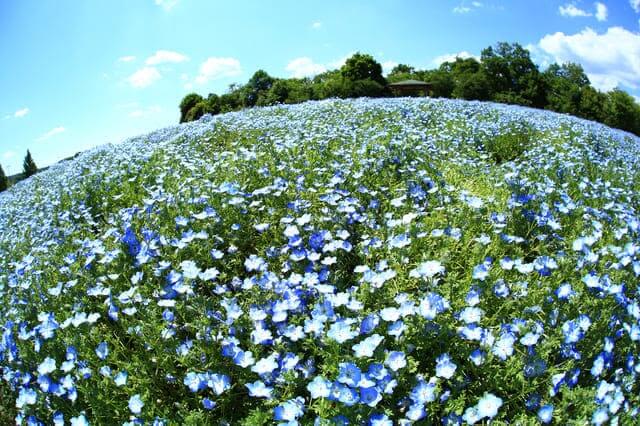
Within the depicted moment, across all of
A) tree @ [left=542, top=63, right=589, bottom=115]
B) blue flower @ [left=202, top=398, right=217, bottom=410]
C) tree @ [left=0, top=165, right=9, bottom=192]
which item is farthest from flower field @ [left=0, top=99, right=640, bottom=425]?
tree @ [left=542, top=63, right=589, bottom=115]

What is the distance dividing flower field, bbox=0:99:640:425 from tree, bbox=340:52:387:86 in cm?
3092

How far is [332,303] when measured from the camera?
227cm

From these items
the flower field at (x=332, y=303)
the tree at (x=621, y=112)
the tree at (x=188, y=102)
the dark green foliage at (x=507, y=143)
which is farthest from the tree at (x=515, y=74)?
the flower field at (x=332, y=303)

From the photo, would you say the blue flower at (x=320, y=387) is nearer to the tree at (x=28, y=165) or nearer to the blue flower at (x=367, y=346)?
the blue flower at (x=367, y=346)

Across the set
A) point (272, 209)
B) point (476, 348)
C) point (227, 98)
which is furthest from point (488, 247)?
point (227, 98)

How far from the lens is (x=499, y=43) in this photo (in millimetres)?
48344

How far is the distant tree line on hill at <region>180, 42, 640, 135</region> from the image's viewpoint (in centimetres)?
3253

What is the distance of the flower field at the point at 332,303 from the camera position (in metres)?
1.98

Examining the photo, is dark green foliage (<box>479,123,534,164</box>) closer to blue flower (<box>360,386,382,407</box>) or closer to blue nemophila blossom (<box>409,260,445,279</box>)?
blue nemophila blossom (<box>409,260,445,279</box>)

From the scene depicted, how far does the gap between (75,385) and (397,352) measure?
1557 millimetres

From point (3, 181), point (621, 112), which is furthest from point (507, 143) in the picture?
point (621, 112)

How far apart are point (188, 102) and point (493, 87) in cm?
2626

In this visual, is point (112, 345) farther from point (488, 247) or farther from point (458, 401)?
point (488, 247)

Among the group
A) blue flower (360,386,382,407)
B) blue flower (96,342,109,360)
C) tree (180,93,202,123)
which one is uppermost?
tree (180,93,202,123)
